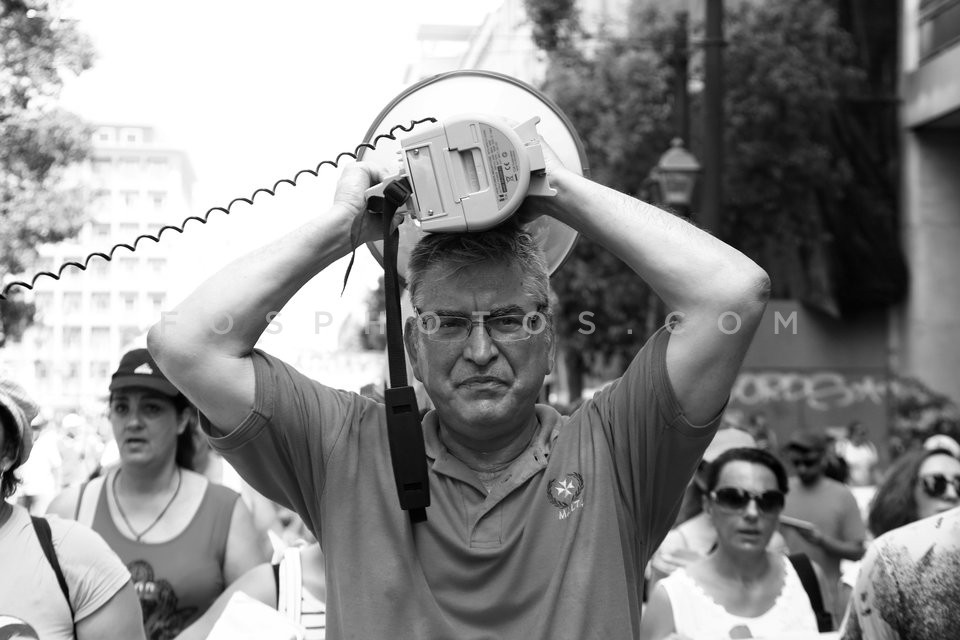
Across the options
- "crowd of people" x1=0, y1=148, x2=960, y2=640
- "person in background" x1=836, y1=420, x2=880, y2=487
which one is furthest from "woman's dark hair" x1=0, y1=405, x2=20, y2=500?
"person in background" x1=836, y1=420, x2=880, y2=487

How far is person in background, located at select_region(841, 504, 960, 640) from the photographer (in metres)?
2.32

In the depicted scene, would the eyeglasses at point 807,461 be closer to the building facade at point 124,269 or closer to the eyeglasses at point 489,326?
the building facade at point 124,269

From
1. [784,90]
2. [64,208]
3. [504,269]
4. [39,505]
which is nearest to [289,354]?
[504,269]

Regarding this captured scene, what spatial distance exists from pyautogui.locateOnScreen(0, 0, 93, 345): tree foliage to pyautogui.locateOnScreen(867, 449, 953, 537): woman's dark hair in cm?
529

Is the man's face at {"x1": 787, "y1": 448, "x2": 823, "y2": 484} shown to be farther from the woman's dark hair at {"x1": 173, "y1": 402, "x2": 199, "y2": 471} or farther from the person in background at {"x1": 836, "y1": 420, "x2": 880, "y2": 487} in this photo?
the person in background at {"x1": 836, "y1": 420, "x2": 880, "y2": 487}

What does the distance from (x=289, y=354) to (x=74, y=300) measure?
71 centimetres

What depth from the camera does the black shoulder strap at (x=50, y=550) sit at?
3.12 metres

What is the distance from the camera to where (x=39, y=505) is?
1024 centimetres

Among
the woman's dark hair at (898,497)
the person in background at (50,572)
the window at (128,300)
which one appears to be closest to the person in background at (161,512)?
the person in background at (50,572)

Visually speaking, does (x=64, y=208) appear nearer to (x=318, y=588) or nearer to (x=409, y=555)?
(x=318, y=588)

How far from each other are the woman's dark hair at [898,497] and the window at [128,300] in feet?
10.4

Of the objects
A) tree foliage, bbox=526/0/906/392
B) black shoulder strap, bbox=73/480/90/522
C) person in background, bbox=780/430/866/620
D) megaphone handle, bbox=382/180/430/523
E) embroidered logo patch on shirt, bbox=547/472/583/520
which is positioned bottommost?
person in background, bbox=780/430/866/620

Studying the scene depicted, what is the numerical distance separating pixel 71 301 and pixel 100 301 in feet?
0.62

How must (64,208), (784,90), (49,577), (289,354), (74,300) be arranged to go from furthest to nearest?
(784,90) → (64,208) → (289,354) → (74,300) → (49,577)
